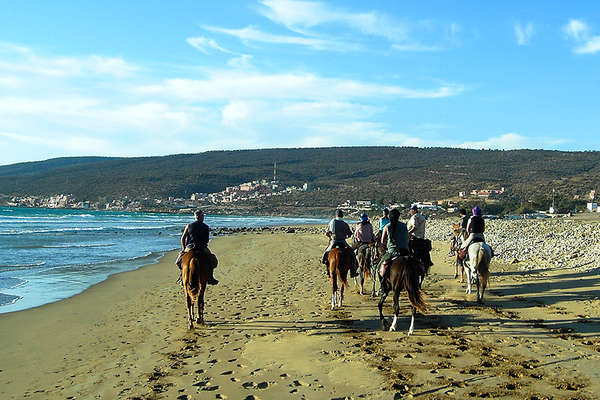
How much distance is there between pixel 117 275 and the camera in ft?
56.0

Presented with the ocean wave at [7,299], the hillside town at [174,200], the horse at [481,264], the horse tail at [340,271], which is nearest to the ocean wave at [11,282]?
the ocean wave at [7,299]

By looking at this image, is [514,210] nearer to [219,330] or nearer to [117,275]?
[117,275]

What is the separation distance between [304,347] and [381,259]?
3.30 metres

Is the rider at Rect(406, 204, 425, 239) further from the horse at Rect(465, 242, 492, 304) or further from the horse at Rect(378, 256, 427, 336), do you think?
the horse at Rect(378, 256, 427, 336)

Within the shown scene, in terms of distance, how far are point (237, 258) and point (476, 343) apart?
16417mm

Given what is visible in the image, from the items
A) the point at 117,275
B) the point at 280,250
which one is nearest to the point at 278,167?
the point at 280,250

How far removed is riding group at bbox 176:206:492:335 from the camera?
28.0ft

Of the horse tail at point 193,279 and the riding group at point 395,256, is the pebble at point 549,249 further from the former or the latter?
the horse tail at point 193,279

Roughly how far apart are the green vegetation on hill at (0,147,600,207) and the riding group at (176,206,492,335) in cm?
6925

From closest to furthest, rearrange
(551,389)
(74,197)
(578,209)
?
(551,389) → (578,209) → (74,197)

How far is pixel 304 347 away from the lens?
750 centimetres

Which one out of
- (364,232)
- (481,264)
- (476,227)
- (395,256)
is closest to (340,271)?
(395,256)

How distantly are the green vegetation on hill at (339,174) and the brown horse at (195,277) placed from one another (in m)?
73.8

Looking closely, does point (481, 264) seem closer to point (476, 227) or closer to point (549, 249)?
point (476, 227)
